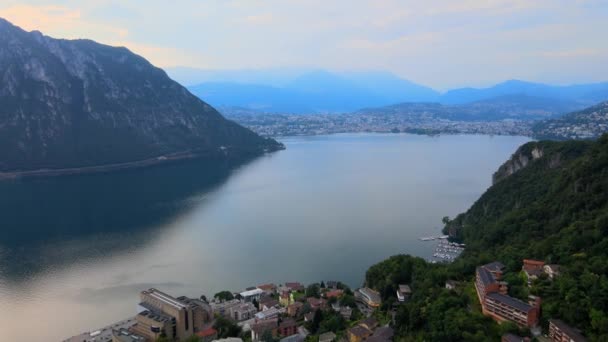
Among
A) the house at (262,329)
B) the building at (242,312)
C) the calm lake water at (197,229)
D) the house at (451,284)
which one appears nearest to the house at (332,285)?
the calm lake water at (197,229)

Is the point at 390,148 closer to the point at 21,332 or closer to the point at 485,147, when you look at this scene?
the point at 485,147

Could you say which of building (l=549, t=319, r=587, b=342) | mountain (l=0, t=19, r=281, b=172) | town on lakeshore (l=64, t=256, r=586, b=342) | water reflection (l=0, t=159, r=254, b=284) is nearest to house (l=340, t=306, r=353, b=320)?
town on lakeshore (l=64, t=256, r=586, b=342)

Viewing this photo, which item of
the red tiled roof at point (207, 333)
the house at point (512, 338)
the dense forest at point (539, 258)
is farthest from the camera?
the red tiled roof at point (207, 333)

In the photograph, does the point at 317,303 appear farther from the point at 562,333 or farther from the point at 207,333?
the point at 562,333

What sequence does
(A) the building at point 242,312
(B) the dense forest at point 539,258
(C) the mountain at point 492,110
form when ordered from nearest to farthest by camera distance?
1. (B) the dense forest at point 539,258
2. (A) the building at point 242,312
3. (C) the mountain at point 492,110

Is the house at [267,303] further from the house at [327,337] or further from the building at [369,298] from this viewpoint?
the house at [327,337]

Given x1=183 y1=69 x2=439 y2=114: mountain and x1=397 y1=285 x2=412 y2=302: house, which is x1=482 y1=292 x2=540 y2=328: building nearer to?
x1=397 y1=285 x2=412 y2=302: house

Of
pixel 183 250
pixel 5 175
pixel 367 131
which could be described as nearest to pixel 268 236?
pixel 183 250
